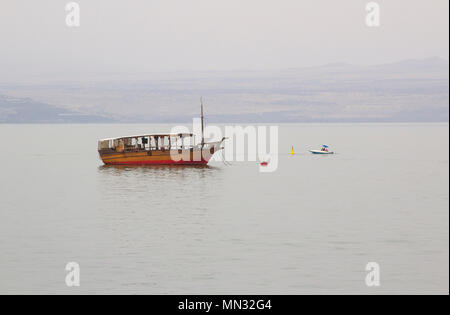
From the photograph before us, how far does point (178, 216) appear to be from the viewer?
50.0 meters

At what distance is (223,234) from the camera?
42469 mm

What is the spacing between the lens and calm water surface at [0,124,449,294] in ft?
101

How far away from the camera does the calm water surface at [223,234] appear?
30.7m

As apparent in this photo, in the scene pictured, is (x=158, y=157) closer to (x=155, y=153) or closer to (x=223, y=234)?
(x=155, y=153)

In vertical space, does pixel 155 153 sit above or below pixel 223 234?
above

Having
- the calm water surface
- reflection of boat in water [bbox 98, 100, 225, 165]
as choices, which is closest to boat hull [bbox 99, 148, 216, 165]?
reflection of boat in water [bbox 98, 100, 225, 165]

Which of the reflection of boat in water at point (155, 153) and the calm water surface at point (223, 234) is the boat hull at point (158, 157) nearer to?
the reflection of boat in water at point (155, 153)

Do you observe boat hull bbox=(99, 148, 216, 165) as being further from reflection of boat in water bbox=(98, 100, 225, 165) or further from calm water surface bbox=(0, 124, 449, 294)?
calm water surface bbox=(0, 124, 449, 294)

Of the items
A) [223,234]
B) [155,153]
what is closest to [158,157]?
[155,153]

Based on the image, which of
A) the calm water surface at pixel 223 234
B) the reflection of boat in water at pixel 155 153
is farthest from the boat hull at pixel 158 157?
the calm water surface at pixel 223 234

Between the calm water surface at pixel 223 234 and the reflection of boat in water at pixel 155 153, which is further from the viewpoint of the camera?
the reflection of boat in water at pixel 155 153
